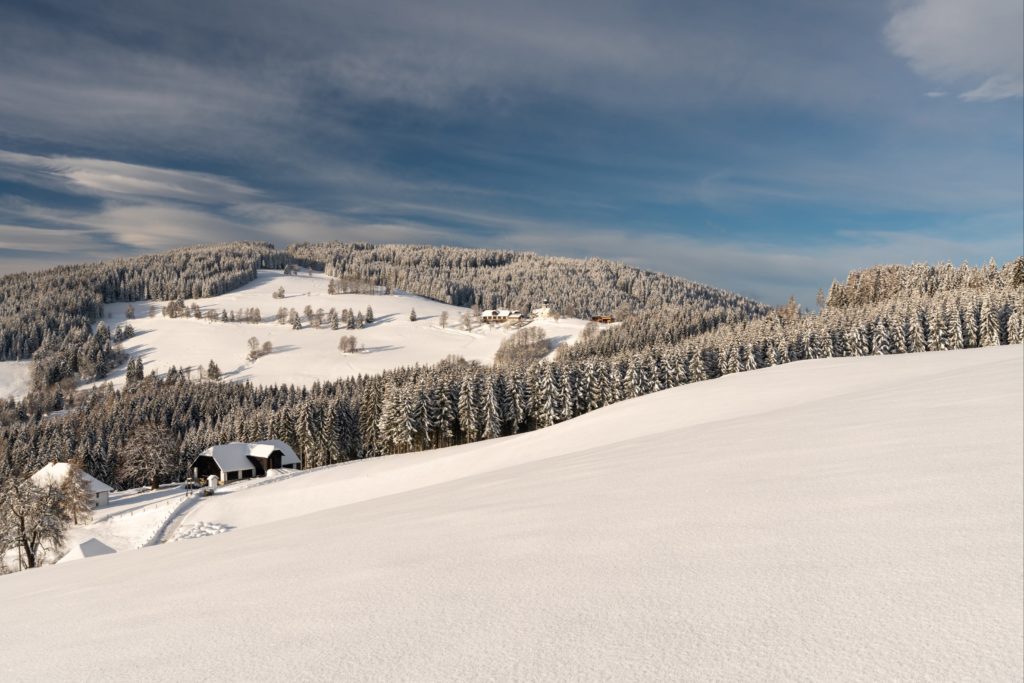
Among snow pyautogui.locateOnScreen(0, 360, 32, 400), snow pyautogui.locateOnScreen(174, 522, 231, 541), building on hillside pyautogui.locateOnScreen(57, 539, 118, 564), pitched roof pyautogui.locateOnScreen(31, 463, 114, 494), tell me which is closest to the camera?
building on hillside pyautogui.locateOnScreen(57, 539, 118, 564)

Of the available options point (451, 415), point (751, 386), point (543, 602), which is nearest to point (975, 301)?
point (751, 386)

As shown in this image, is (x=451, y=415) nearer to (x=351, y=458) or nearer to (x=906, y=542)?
(x=351, y=458)

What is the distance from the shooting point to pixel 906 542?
185 inches

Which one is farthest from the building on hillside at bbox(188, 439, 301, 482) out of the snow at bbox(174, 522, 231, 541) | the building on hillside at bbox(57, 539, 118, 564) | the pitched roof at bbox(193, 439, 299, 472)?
the building on hillside at bbox(57, 539, 118, 564)

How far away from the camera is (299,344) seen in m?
162

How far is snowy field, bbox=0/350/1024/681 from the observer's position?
11.4 ft

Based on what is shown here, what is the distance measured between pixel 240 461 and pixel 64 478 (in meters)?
23.3

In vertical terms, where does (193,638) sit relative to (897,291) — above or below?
below

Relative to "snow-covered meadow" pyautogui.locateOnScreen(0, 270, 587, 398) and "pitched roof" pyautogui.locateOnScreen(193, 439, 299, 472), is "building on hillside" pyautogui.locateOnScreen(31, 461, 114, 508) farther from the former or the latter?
"snow-covered meadow" pyautogui.locateOnScreen(0, 270, 587, 398)

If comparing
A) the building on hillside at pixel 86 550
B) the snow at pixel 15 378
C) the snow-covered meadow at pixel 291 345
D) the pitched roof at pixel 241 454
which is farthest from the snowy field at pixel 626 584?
the snow at pixel 15 378

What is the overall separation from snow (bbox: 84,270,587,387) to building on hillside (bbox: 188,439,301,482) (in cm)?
6726

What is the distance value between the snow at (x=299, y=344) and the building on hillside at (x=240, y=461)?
221 ft

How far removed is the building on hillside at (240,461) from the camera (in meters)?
65.4

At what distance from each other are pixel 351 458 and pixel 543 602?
79.8 m
